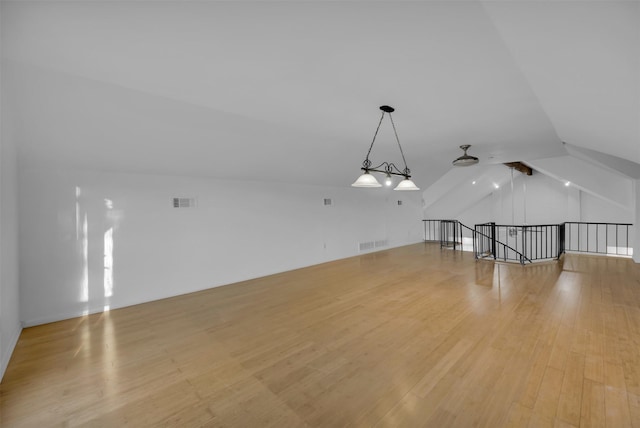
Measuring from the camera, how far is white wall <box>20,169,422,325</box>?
3672 millimetres

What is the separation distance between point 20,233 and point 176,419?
3.59 m

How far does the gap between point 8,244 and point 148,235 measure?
5.53 ft

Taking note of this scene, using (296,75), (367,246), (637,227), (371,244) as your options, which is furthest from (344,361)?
(637,227)

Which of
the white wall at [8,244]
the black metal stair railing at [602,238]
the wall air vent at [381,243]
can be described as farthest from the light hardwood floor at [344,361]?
the black metal stair railing at [602,238]

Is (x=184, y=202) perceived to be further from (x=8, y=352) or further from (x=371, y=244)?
(x=371, y=244)

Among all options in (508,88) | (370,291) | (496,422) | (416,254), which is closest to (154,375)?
(496,422)

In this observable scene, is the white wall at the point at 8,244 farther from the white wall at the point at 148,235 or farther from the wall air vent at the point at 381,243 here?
the wall air vent at the point at 381,243

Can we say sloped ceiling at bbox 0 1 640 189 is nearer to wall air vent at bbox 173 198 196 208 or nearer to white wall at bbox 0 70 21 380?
white wall at bbox 0 70 21 380

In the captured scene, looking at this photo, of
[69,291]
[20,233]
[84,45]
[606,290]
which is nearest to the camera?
[84,45]

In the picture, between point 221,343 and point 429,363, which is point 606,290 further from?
point 221,343

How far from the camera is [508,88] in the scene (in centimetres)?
283

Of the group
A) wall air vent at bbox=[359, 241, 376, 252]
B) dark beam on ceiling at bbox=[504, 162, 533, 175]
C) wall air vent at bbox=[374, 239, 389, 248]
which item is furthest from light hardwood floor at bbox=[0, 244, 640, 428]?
dark beam on ceiling at bbox=[504, 162, 533, 175]

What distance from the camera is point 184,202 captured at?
491cm

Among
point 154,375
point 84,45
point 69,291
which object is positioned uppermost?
point 84,45
